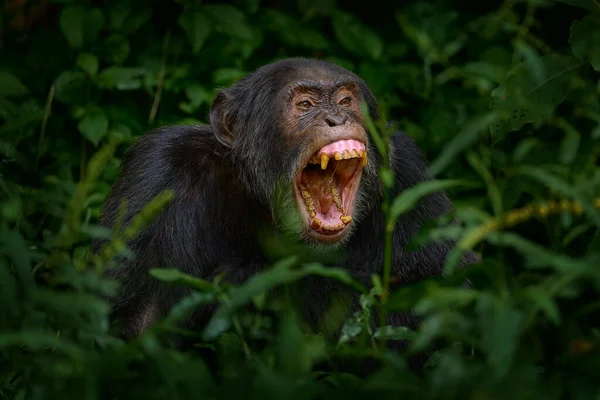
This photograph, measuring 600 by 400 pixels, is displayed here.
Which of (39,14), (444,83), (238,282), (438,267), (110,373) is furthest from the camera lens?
(39,14)

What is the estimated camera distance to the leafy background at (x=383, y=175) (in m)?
2.89

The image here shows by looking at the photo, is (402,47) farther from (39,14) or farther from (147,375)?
(147,375)

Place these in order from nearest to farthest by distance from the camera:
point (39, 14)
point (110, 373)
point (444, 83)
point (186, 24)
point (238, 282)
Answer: point (110, 373) < point (238, 282) < point (186, 24) < point (444, 83) < point (39, 14)

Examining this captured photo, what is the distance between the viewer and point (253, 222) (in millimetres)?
5406

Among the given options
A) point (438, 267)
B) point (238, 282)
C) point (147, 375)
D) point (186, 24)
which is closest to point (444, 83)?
point (186, 24)

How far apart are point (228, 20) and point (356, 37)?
1.03 metres

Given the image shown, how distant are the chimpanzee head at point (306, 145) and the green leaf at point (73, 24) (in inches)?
77.0

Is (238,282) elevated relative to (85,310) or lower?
lower

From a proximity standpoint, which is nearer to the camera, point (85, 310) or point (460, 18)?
point (85, 310)

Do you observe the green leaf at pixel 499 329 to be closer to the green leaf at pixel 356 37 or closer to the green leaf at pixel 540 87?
the green leaf at pixel 540 87

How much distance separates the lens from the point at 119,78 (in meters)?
6.89

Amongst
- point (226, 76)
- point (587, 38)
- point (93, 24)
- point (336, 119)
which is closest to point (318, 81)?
point (336, 119)

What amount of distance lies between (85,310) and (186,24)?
452 centimetres

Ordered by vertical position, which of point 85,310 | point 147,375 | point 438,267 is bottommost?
point 438,267
